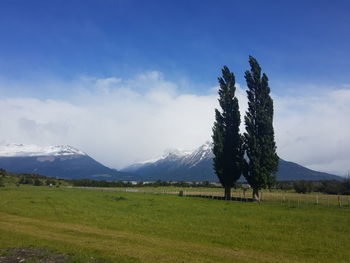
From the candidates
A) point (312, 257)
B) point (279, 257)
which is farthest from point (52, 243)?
point (312, 257)

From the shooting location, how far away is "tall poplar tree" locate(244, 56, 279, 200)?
169 feet

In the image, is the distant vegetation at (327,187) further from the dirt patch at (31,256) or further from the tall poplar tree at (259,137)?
the dirt patch at (31,256)

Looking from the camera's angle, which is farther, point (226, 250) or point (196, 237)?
point (196, 237)

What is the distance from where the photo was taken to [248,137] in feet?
176

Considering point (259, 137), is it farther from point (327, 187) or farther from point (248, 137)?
point (327, 187)

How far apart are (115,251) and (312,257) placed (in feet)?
30.8

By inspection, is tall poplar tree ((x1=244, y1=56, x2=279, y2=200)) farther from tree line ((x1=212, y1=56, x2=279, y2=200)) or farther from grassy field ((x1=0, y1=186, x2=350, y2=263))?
grassy field ((x1=0, y1=186, x2=350, y2=263))

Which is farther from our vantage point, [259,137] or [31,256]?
[259,137]

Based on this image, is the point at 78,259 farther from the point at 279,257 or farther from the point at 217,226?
the point at 217,226

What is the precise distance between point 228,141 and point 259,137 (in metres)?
6.49

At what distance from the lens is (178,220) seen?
89.3 ft

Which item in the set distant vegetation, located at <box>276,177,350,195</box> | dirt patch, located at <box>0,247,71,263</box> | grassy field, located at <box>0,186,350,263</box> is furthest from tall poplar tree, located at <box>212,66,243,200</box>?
dirt patch, located at <box>0,247,71,263</box>

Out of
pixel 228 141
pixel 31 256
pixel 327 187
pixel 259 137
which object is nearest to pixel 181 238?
pixel 31 256

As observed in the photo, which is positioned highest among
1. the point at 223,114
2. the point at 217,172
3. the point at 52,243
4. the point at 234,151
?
the point at 223,114
